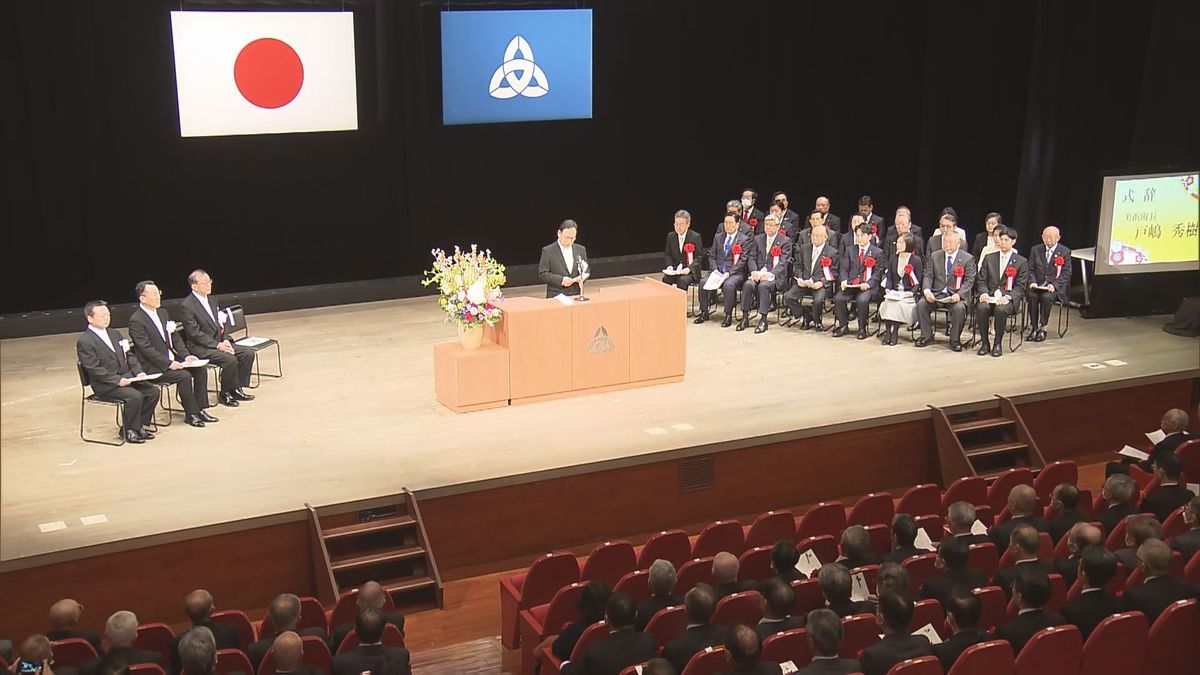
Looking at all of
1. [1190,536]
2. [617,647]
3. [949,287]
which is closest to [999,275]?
[949,287]

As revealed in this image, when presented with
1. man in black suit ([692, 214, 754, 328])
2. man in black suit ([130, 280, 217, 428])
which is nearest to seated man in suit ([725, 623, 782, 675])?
man in black suit ([130, 280, 217, 428])

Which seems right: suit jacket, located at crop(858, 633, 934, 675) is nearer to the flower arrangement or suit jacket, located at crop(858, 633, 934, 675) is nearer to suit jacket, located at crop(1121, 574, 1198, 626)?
suit jacket, located at crop(1121, 574, 1198, 626)

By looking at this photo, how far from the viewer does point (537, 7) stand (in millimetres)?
14148

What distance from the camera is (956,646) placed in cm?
583

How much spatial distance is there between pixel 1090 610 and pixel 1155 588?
1.27 feet

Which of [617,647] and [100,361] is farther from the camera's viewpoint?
[100,361]

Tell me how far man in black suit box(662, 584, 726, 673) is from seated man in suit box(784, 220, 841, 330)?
281 inches

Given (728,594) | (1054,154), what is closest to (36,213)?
(728,594)

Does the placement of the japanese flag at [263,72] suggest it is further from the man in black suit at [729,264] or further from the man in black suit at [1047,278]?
the man in black suit at [1047,278]

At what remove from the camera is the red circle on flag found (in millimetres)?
12695

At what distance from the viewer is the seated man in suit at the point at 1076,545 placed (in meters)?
6.55

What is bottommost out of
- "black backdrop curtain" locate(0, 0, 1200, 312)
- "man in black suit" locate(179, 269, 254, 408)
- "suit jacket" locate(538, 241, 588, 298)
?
"man in black suit" locate(179, 269, 254, 408)

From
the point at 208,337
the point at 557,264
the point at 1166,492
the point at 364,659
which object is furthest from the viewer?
the point at 557,264

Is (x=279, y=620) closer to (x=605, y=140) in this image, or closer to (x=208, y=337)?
(x=208, y=337)
